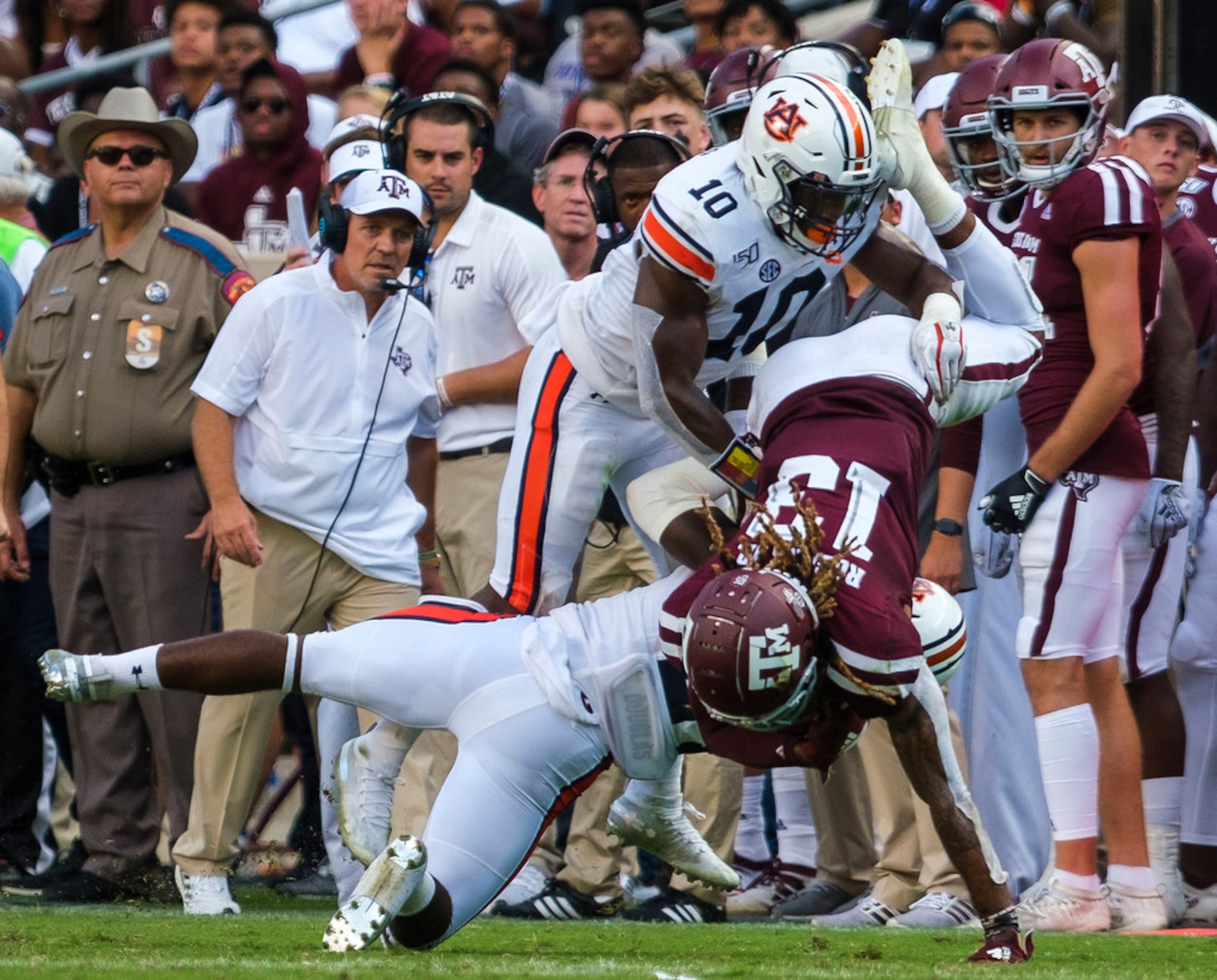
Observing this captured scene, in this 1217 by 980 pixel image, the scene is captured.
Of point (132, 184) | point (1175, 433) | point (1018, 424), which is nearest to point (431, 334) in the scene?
point (132, 184)

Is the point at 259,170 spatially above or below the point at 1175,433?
above

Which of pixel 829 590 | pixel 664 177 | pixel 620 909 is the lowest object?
pixel 620 909

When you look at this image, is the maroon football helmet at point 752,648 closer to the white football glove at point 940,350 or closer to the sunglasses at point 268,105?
the white football glove at point 940,350

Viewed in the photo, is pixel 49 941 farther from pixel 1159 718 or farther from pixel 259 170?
pixel 259 170

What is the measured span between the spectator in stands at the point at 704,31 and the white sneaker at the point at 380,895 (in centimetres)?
499

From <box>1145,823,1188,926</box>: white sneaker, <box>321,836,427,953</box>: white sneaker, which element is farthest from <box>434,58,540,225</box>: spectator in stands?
<box>321,836,427,953</box>: white sneaker

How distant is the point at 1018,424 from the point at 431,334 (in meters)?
1.85

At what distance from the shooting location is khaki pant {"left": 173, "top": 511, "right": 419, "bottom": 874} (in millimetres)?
6547

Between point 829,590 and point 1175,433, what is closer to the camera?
point 829,590

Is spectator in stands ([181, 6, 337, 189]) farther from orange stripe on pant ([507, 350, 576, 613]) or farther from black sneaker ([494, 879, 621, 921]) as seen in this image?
black sneaker ([494, 879, 621, 921])

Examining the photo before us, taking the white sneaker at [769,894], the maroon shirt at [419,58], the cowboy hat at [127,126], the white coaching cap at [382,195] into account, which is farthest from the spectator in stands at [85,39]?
the white sneaker at [769,894]

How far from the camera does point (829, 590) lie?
4809 millimetres

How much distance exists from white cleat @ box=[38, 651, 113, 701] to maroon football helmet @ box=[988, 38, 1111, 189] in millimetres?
2912

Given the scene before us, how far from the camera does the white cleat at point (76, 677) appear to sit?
5375mm
